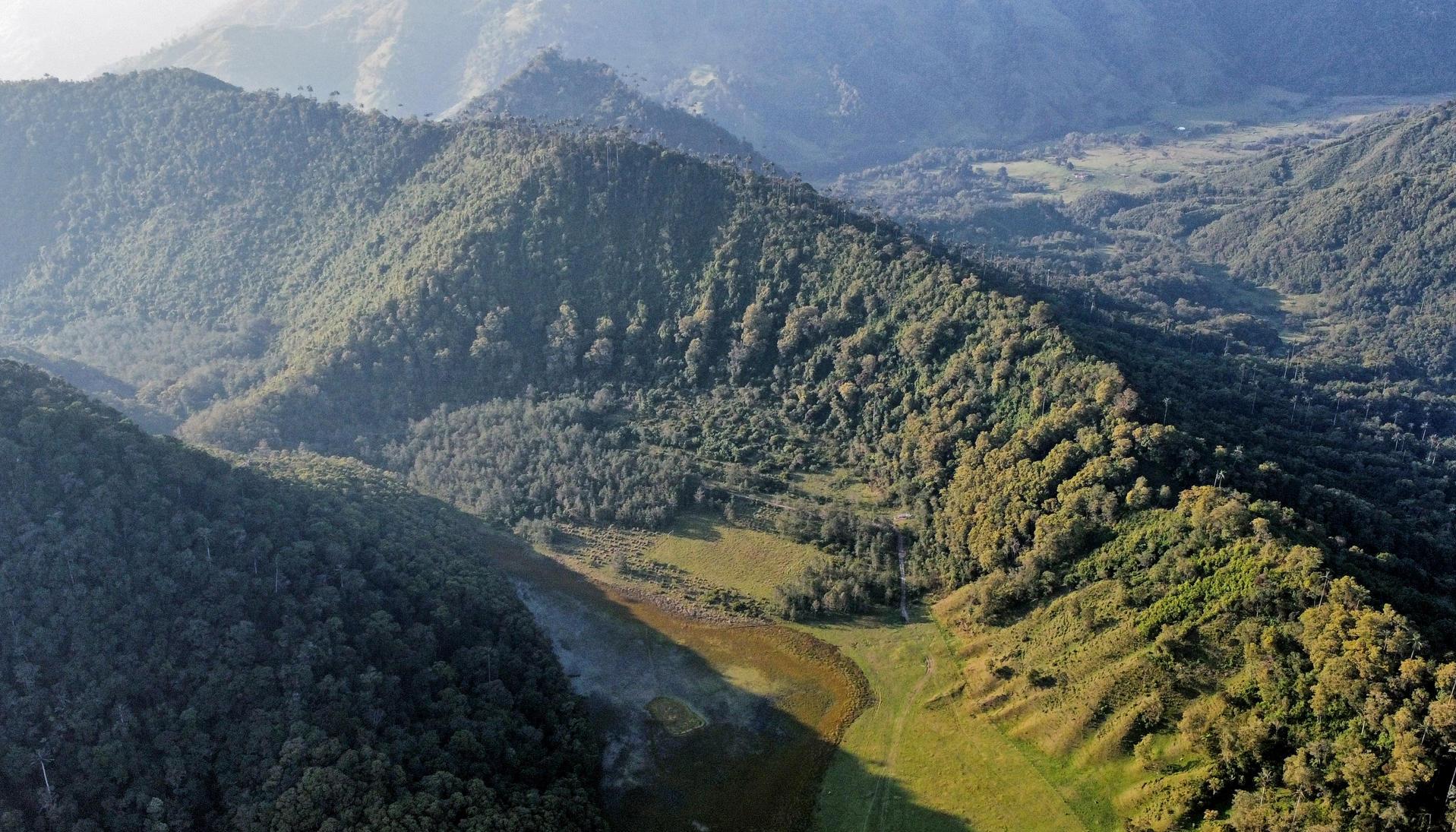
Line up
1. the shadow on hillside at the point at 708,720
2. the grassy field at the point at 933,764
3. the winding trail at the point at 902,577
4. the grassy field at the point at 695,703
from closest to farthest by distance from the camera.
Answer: the grassy field at the point at 933,764 → the shadow on hillside at the point at 708,720 → the grassy field at the point at 695,703 → the winding trail at the point at 902,577

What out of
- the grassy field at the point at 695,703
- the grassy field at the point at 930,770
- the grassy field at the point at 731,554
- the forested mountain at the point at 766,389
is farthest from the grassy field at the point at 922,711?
the forested mountain at the point at 766,389

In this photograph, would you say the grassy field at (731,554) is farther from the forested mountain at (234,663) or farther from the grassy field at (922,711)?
the forested mountain at (234,663)

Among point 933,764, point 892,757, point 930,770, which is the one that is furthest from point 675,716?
point 933,764

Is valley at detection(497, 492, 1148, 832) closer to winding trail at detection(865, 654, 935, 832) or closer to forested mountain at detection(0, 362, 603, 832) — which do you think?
winding trail at detection(865, 654, 935, 832)

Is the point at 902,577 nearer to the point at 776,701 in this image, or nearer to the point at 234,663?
Result: the point at 776,701

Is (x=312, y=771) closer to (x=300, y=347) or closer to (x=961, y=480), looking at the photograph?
(x=961, y=480)

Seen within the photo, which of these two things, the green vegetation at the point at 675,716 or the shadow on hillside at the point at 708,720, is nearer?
the shadow on hillside at the point at 708,720

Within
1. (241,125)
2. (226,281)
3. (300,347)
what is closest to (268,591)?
(300,347)
